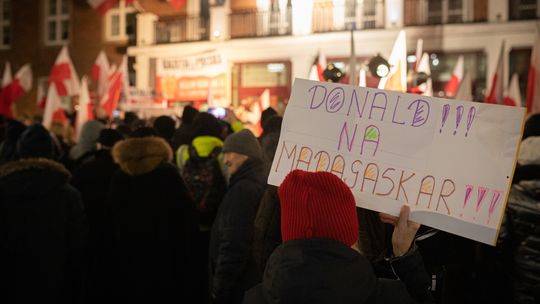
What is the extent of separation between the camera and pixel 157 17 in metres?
20.8

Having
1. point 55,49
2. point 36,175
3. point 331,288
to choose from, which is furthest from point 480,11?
point 55,49

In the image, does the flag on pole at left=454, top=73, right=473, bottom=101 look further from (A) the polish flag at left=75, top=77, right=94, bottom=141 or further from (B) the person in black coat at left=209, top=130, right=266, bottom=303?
(A) the polish flag at left=75, top=77, right=94, bottom=141

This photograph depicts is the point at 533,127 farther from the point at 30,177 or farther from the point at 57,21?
the point at 57,21

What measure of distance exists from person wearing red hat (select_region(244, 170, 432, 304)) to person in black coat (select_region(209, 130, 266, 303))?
1.69 meters

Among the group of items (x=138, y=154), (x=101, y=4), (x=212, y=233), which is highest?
(x=101, y=4)

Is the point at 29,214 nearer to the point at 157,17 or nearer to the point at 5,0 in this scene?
the point at 157,17

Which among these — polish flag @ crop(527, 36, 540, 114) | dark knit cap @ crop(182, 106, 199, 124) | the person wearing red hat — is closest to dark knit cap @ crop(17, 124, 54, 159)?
dark knit cap @ crop(182, 106, 199, 124)

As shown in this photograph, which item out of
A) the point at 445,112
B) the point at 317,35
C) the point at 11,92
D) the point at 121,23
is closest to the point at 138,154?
the point at 445,112

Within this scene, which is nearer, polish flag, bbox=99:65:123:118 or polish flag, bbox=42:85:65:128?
polish flag, bbox=42:85:65:128

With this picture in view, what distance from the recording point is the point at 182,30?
20.3 meters

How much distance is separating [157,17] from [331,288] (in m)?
20.6

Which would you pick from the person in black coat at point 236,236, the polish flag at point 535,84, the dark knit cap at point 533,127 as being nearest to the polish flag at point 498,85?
the polish flag at point 535,84

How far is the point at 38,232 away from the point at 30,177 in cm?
39

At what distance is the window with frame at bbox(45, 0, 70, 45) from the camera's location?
2506cm
